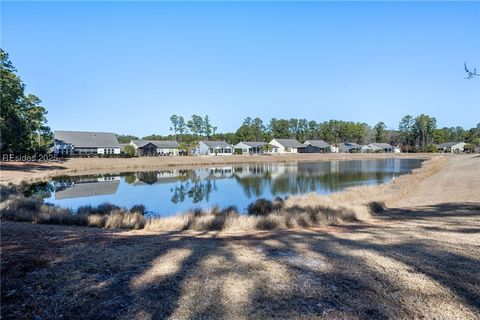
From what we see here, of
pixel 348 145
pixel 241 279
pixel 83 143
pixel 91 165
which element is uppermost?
pixel 83 143

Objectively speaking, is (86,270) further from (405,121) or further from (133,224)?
(405,121)

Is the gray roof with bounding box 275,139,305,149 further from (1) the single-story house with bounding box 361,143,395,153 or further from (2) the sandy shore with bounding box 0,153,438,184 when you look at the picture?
(2) the sandy shore with bounding box 0,153,438,184

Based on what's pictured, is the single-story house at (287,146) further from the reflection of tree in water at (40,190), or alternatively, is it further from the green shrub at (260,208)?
the green shrub at (260,208)

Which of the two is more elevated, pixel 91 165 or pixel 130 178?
pixel 91 165

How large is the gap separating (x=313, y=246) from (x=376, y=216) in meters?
7.75

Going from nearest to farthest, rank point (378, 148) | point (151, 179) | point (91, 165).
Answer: point (151, 179)
point (91, 165)
point (378, 148)

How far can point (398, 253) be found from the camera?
20.1 ft

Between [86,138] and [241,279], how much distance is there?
78.2m

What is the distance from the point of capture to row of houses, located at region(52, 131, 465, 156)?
71.7 meters

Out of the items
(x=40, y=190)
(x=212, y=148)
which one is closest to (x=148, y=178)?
(x=40, y=190)

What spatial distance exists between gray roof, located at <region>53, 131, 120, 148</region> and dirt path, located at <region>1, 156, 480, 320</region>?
71.7 m

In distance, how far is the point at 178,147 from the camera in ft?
298

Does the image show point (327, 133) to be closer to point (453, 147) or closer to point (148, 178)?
point (453, 147)

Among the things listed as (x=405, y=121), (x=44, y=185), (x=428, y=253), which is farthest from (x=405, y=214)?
(x=405, y=121)
